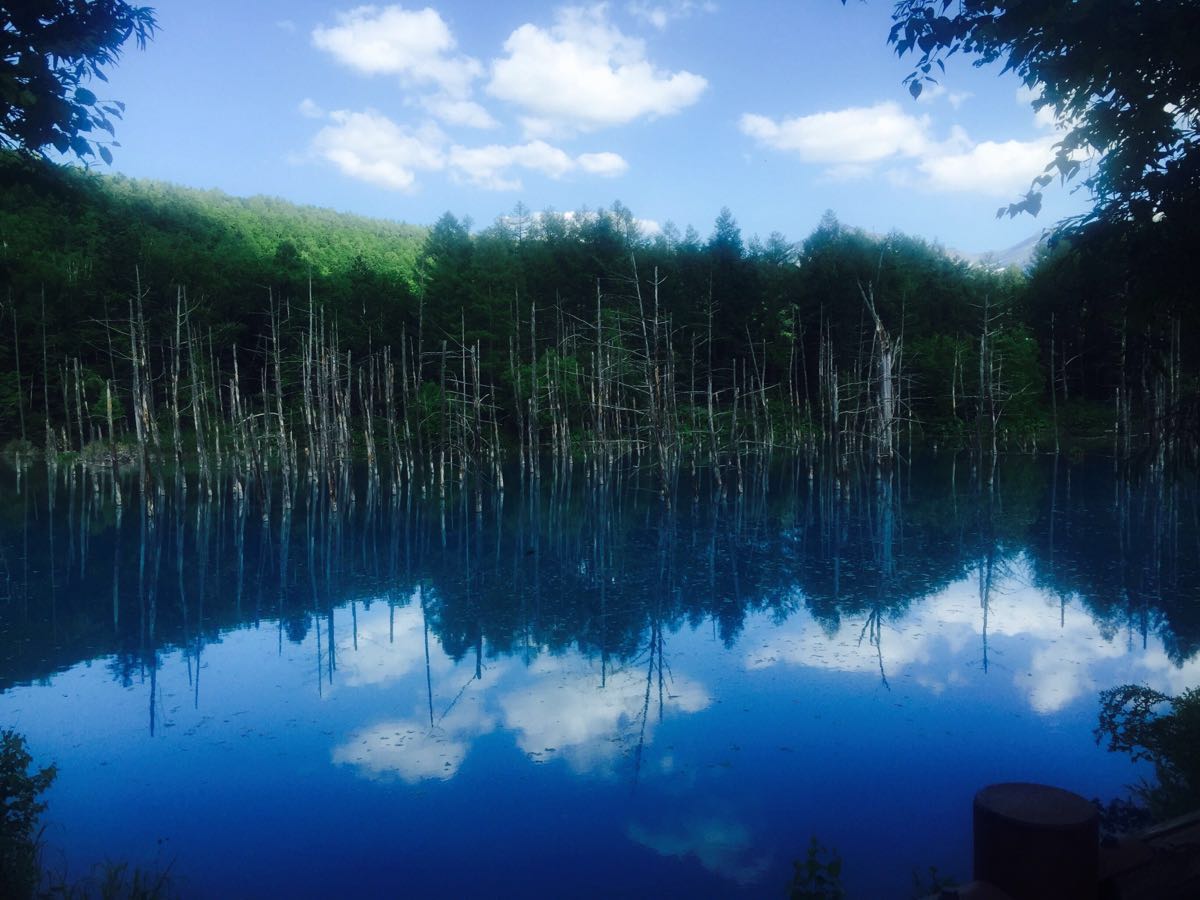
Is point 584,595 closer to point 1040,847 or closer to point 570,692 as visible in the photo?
point 570,692

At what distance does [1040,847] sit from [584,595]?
34.7ft

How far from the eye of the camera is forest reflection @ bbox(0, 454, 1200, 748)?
9.00 meters

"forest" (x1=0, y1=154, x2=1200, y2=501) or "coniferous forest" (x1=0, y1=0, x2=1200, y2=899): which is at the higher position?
"forest" (x1=0, y1=154, x2=1200, y2=501)

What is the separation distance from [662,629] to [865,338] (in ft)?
127

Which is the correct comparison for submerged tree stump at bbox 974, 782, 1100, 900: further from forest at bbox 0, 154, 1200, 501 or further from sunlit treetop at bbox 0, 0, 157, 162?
forest at bbox 0, 154, 1200, 501

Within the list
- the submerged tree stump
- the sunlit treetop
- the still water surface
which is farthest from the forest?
the submerged tree stump

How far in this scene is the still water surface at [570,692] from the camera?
5.93 metres

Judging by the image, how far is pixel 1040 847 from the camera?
9.62 ft

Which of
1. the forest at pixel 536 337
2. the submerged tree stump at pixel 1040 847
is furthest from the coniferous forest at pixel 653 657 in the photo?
the forest at pixel 536 337

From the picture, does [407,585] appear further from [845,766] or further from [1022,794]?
[1022,794]

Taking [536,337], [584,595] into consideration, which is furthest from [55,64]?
[536,337]

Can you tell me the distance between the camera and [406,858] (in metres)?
5.77

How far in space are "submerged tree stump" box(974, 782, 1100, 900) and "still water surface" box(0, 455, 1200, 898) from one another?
2.55m

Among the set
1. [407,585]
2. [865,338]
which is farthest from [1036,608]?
[865,338]
